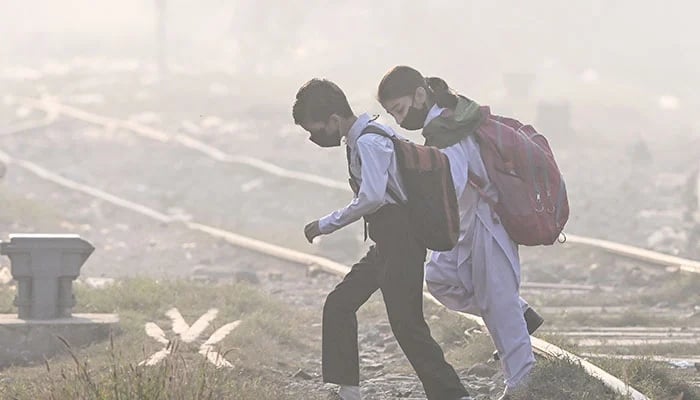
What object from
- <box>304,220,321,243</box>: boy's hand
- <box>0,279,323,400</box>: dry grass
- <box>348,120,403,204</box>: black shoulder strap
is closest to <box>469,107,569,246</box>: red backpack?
<box>348,120,403,204</box>: black shoulder strap

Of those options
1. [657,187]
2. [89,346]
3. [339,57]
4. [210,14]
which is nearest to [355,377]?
[89,346]

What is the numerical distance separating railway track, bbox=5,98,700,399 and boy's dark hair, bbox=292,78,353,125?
176cm

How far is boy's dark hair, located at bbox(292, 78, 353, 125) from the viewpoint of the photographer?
6.12 meters

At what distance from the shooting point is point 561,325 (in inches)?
407

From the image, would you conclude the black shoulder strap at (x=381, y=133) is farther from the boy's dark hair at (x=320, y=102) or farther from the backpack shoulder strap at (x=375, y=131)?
the boy's dark hair at (x=320, y=102)

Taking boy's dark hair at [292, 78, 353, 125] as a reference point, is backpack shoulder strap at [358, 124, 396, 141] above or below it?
below

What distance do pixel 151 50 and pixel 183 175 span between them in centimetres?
2866

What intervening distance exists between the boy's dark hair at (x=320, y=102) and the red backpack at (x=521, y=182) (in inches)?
26.9

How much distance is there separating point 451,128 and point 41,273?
12.3 ft

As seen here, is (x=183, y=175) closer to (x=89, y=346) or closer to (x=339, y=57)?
(x=89, y=346)

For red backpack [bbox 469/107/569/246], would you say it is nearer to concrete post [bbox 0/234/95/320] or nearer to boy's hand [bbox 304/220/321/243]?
boy's hand [bbox 304/220/321/243]

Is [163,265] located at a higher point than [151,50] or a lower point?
lower

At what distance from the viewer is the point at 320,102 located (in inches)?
241

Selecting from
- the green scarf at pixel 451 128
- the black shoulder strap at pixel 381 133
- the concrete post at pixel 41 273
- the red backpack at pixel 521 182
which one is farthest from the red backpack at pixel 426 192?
the concrete post at pixel 41 273
